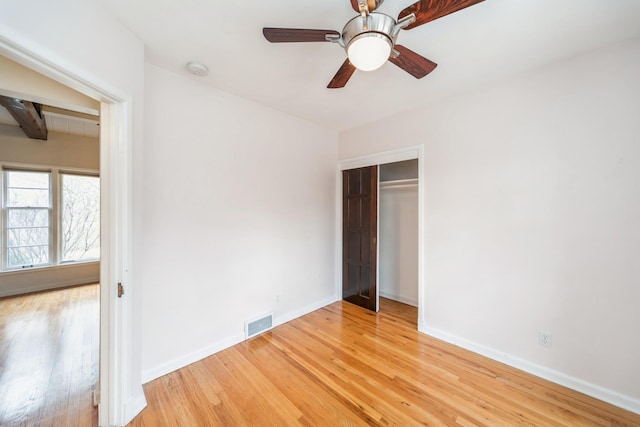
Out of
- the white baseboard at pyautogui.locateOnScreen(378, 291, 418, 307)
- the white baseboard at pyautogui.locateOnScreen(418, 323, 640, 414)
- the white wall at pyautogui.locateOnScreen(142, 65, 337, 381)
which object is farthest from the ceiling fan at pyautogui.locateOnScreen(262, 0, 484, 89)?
the white baseboard at pyautogui.locateOnScreen(378, 291, 418, 307)

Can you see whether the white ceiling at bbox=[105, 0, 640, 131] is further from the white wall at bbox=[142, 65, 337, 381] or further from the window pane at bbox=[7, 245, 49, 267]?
the window pane at bbox=[7, 245, 49, 267]

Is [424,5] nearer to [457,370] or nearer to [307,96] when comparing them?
[307,96]

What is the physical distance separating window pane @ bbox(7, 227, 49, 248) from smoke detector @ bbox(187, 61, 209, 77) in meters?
4.60

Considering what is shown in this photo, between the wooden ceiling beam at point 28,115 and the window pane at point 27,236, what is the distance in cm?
160

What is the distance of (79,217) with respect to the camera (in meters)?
4.50

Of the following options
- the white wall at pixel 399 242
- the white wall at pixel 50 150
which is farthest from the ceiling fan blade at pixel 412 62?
the white wall at pixel 50 150

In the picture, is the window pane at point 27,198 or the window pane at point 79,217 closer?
the window pane at point 27,198

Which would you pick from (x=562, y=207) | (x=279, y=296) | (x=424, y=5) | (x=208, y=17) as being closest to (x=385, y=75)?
(x=424, y=5)

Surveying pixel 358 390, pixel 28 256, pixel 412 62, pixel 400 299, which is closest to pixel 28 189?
pixel 28 256

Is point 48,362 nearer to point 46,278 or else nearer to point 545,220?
point 46,278

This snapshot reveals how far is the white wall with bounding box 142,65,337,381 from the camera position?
200cm

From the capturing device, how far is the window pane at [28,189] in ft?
12.7

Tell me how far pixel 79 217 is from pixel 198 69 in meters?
4.57

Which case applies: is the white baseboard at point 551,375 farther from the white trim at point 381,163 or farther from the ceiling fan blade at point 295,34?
the ceiling fan blade at point 295,34
